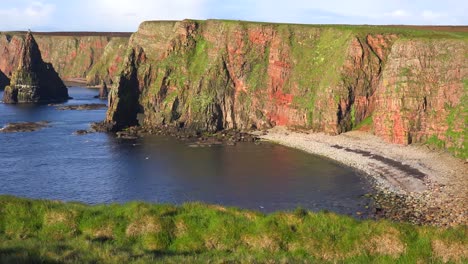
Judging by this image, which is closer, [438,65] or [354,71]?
[438,65]

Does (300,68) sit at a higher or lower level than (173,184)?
higher

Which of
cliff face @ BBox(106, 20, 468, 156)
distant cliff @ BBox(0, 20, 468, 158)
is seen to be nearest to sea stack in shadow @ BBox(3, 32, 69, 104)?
cliff face @ BBox(106, 20, 468, 156)

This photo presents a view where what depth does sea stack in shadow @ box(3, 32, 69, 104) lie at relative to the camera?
18612 cm

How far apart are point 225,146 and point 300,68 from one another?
95.7 ft

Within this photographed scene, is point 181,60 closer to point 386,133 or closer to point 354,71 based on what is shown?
point 354,71

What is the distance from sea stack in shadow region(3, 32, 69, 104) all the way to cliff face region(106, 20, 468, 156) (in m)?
80.1

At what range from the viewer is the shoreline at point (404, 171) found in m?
52.4

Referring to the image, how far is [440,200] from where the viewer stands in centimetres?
5550

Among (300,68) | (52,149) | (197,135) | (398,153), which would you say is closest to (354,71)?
(300,68)

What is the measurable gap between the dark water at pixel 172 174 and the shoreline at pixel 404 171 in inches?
134

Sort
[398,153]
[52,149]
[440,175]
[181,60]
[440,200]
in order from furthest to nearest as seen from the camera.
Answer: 1. [181,60]
2. [52,149]
3. [398,153]
4. [440,175]
5. [440,200]

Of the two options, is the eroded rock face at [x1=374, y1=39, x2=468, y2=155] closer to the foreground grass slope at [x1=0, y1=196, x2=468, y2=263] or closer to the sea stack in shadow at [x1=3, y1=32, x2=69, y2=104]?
the foreground grass slope at [x1=0, y1=196, x2=468, y2=263]

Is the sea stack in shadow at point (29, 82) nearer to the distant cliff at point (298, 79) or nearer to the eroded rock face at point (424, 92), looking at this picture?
the distant cliff at point (298, 79)

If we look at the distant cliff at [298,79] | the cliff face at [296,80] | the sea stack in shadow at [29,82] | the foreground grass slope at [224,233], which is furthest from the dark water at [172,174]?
the sea stack in shadow at [29,82]
